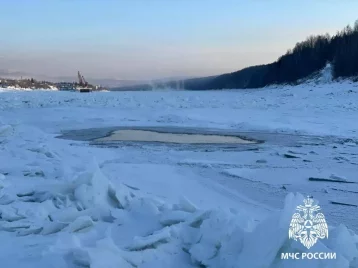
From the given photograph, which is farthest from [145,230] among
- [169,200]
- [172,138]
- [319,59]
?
[319,59]

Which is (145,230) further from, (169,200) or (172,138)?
(172,138)

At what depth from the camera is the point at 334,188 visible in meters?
5.70

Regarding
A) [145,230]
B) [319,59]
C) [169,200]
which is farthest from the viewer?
[319,59]

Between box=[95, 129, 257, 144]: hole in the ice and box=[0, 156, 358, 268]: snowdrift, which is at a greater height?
box=[0, 156, 358, 268]: snowdrift

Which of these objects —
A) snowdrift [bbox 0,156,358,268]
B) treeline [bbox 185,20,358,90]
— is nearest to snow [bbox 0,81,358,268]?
snowdrift [bbox 0,156,358,268]

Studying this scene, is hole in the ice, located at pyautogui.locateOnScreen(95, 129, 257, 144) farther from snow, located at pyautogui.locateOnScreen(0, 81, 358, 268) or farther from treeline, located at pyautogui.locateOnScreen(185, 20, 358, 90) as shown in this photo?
treeline, located at pyautogui.locateOnScreen(185, 20, 358, 90)

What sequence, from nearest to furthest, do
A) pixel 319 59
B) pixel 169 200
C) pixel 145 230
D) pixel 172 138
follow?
pixel 145 230, pixel 169 200, pixel 172 138, pixel 319 59

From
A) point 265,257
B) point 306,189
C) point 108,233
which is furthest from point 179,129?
point 265,257

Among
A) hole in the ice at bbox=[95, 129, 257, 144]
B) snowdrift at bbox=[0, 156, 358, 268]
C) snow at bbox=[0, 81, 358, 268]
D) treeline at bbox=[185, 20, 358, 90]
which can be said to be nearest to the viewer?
snowdrift at bbox=[0, 156, 358, 268]

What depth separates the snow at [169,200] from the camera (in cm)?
299

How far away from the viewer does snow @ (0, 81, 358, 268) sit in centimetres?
299

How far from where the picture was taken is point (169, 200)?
16.3ft

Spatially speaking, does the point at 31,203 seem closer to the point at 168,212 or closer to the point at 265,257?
the point at 168,212

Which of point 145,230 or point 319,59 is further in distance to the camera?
point 319,59
